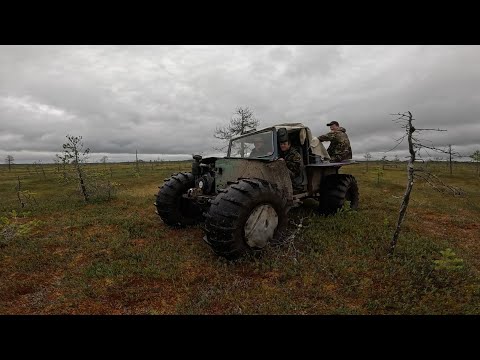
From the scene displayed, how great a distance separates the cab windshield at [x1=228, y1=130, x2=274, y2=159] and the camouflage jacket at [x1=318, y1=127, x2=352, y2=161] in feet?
9.61

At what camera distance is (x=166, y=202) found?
7.71 metres

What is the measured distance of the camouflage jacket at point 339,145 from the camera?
9555 mm

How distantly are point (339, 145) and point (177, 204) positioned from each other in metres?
5.76

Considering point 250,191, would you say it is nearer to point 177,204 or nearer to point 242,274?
point 242,274

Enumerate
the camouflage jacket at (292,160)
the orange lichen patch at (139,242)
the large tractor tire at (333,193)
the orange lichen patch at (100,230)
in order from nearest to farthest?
1. the orange lichen patch at (139,242)
2. the camouflage jacket at (292,160)
3. the orange lichen patch at (100,230)
4. the large tractor tire at (333,193)

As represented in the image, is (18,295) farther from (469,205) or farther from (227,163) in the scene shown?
(469,205)

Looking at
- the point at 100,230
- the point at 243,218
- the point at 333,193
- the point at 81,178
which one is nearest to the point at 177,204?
the point at 100,230

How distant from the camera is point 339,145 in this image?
9.59 metres

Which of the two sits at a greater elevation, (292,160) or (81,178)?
(292,160)

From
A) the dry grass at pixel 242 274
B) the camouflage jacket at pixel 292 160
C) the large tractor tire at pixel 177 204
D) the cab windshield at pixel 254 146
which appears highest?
the cab windshield at pixel 254 146

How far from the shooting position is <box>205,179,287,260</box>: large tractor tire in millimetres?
5109

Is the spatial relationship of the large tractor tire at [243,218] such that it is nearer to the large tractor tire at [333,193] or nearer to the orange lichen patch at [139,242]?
the orange lichen patch at [139,242]

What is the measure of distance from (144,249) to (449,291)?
5969mm

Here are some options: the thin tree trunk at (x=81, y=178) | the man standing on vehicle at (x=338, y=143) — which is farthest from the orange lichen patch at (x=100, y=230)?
the man standing on vehicle at (x=338, y=143)
